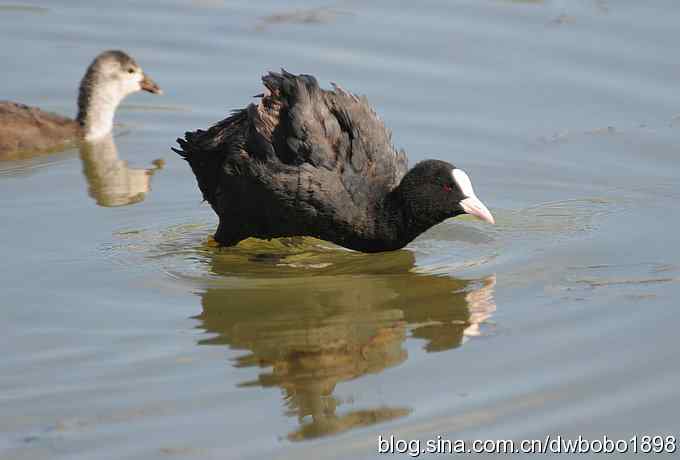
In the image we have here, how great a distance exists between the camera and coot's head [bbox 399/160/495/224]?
714 cm

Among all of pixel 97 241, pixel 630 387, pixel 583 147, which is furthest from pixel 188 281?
pixel 583 147

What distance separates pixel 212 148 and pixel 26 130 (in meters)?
2.64

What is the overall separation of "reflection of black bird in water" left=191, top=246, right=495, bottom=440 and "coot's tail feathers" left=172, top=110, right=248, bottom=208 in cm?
48

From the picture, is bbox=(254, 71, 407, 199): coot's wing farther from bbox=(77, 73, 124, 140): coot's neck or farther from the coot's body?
bbox=(77, 73, 124, 140): coot's neck

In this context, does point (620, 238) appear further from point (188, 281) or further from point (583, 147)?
point (188, 281)

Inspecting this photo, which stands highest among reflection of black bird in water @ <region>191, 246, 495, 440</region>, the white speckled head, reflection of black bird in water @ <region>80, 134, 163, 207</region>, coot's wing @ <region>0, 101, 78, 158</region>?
the white speckled head

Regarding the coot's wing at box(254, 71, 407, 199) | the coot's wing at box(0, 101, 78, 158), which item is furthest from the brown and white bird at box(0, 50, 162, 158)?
the coot's wing at box(254, 71, 407, 199)

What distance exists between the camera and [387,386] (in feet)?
18.0

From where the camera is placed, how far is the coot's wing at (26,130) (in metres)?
Result: 9.62

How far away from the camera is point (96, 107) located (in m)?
10.0

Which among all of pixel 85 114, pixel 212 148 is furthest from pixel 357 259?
pixel 85 114

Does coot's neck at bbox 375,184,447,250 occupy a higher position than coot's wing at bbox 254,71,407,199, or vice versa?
coot's wing at bbox 254,71,407,199

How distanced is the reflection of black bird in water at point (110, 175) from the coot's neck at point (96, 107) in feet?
0.27

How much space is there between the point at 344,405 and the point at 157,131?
17.3 ft
